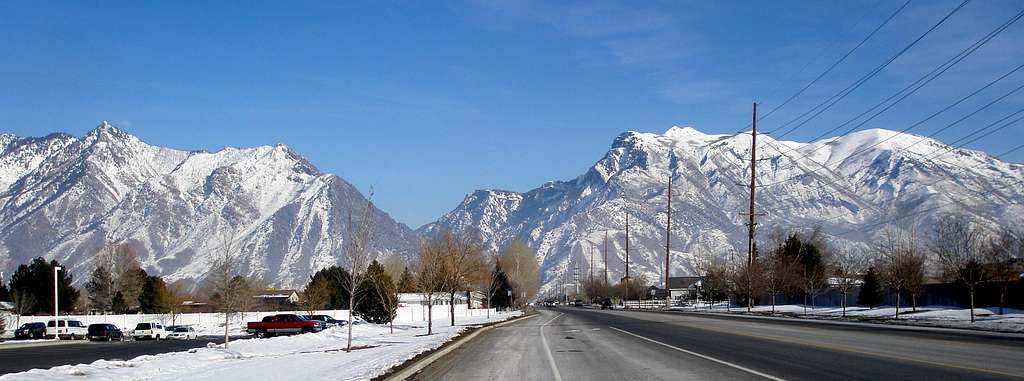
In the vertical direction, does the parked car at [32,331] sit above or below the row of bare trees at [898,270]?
below

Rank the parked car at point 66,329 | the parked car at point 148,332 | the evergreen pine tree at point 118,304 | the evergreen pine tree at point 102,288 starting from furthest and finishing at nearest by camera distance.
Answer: the evergreen pine tree at point 102,288
the evergreen pine tree at point 118,304
the parked car at point 66,329
the parked car at point 148,332

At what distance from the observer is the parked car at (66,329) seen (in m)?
65.0

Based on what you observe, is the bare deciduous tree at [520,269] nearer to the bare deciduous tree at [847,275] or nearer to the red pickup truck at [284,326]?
the bare deciduous tree at [847,275]

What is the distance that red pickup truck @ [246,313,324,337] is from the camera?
198ft

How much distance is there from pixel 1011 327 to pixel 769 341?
13619 mm

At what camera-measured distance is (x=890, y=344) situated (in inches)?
1074

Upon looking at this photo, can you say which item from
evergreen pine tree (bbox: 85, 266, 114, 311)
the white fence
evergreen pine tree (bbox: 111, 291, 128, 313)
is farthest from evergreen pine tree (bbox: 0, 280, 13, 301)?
the white fence

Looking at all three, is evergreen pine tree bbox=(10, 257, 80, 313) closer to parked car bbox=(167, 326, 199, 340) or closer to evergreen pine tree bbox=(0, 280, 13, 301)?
evergreen pine tree bbox=(0, 280, 13, 301)

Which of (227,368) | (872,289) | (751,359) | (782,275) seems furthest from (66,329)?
(872,289)

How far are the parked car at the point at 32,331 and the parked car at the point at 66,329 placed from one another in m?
0.95

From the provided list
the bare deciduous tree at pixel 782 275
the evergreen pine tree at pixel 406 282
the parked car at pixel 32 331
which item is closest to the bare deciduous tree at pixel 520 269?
the evergreen pine tree at pixel 406 282

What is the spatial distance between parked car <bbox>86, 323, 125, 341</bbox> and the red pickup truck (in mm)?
9584

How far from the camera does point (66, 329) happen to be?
66.4 m

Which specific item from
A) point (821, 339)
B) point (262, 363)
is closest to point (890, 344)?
point (821, 339)
